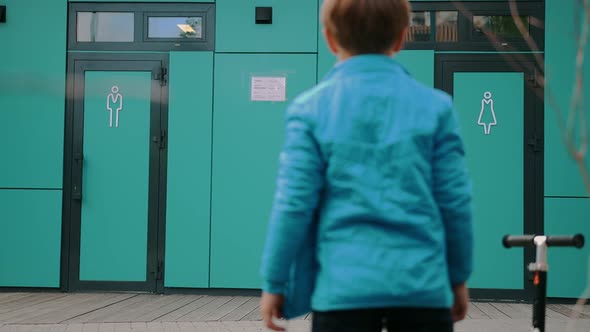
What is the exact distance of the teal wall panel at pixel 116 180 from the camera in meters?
7.21

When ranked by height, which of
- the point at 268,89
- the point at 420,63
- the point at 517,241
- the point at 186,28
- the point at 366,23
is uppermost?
the point at 186,28

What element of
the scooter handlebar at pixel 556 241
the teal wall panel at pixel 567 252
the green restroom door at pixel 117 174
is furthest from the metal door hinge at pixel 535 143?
the scooter handlebar at pixel 556 241

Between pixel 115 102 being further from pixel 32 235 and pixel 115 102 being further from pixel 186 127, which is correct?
pixel 32 235

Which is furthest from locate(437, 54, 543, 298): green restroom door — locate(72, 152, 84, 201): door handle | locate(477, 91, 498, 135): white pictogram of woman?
locate(72, 152, 84, 201): door handle

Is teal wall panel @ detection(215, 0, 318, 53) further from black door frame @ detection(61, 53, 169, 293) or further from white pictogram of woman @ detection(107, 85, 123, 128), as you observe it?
white pictogram of woman @ detection(107, 85, 123, 128)

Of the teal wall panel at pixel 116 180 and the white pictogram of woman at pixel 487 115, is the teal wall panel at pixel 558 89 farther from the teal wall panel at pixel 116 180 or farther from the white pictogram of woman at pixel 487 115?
the teal wall panel at pixel 116 180

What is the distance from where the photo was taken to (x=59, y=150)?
7.24 metres

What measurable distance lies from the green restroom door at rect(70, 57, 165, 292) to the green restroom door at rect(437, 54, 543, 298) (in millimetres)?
2617

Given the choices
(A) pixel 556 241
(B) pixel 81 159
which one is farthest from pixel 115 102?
(A) pixel 556 241

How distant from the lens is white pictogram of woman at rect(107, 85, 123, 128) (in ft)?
23.7

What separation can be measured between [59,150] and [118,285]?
131cm

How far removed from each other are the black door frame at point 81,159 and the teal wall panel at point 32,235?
9cm

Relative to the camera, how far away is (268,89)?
7.17m

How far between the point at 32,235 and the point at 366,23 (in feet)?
20.0
